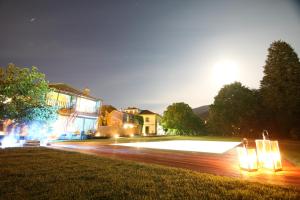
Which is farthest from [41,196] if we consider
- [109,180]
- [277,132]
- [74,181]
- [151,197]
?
[277,132]

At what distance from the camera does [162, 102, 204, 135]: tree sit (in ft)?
196

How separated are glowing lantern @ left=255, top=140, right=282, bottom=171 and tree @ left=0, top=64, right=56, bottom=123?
15.7 meters

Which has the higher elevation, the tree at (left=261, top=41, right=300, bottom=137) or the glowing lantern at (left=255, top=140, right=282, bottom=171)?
the tree at (left=261, top=41, right=300, bottom=137)

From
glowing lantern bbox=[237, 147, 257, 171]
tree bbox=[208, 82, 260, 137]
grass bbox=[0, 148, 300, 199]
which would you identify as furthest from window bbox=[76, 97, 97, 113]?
glowing lantern bbox=[237, 147, 257, 171]

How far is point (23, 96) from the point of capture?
16422mm

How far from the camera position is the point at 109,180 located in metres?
5.34

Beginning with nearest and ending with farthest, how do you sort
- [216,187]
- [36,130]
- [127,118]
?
1. [216,187]
2. [36,130]
3. [127,118]

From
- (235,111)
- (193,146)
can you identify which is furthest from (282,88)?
(193,146)

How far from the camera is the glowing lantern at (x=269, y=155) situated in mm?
6459

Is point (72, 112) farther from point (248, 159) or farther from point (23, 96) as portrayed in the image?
point (248, 159)

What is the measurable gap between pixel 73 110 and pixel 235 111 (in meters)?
32.0

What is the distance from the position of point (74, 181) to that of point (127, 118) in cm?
4872

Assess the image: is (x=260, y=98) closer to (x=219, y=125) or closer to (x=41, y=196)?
(x=219, y=125)

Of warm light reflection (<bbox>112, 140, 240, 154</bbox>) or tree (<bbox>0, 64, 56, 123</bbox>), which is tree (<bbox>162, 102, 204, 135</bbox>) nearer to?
warm light reflection (<bbox>112, 140, 240, 154</bbox>)
